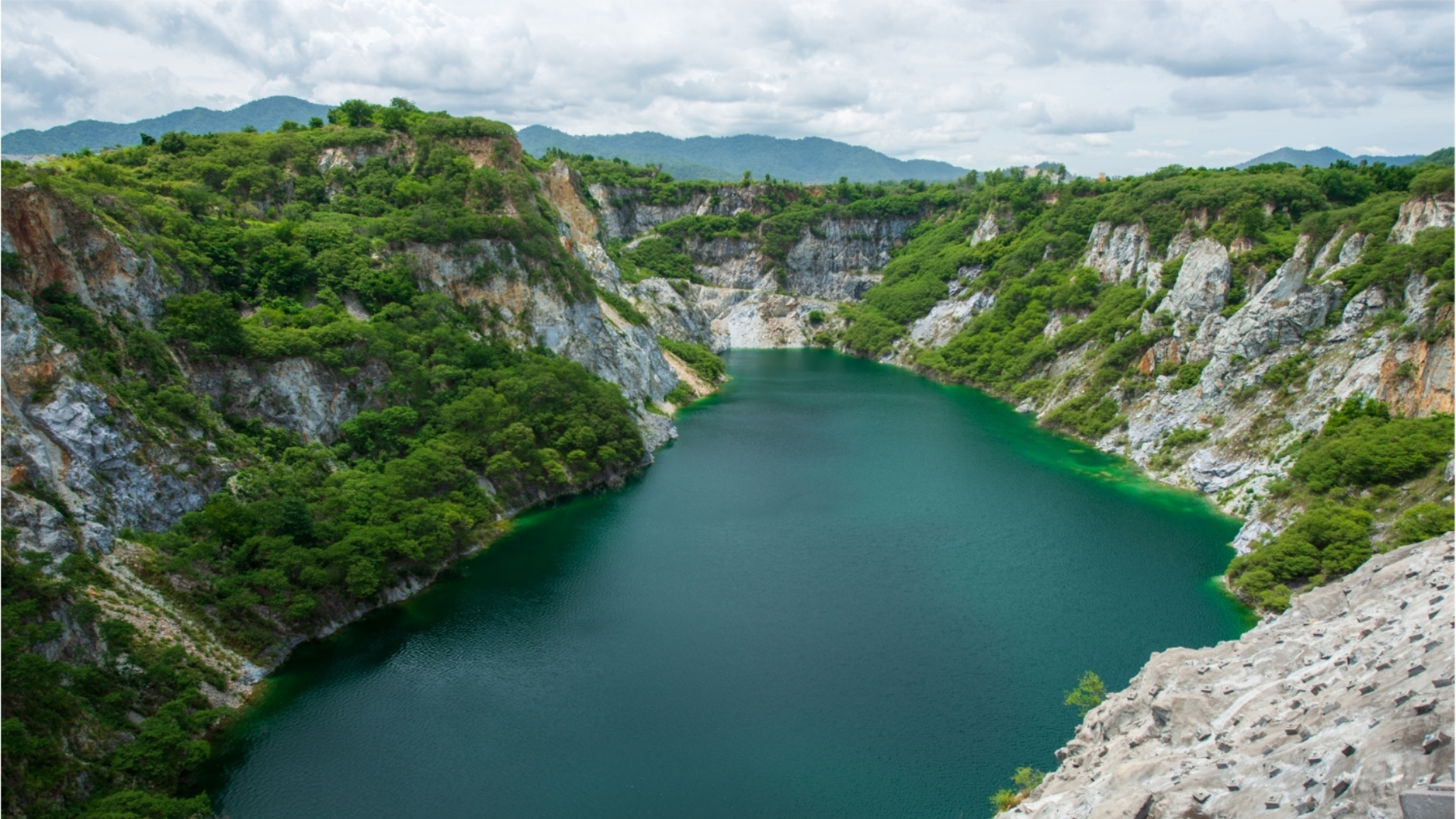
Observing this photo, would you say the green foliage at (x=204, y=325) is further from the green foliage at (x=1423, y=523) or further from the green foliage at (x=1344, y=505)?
the green foliage at (x=1423, y=523)

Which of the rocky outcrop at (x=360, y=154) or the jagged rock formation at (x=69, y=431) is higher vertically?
the rocky outcrop at (x=360, y=154)

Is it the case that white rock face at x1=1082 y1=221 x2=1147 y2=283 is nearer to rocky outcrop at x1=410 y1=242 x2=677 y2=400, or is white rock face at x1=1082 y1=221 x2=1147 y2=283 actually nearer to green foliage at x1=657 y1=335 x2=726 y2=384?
green foliage at x1=657 y1=335 x2=726 y2=384

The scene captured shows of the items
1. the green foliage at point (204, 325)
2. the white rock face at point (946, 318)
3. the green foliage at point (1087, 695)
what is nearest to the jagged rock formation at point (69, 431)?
the green foliage at point (204, 325)

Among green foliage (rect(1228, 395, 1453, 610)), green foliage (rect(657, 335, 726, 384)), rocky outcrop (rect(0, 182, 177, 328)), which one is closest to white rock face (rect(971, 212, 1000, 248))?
green foliage (rect(657, 335, 726, 384))

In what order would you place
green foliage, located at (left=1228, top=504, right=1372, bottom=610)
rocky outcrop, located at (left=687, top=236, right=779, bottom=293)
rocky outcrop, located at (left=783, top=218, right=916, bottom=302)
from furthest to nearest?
rocky outcrop, located at (left=783, top=218, right=916, bottom=302)
rocky outcrop, located at (left=687, top=236, right=779, bottom=293)
green foliage, located at (left=1228, top=504, right=1372, bottom=610)

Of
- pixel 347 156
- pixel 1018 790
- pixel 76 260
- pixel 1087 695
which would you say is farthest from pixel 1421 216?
pixel 76 260
